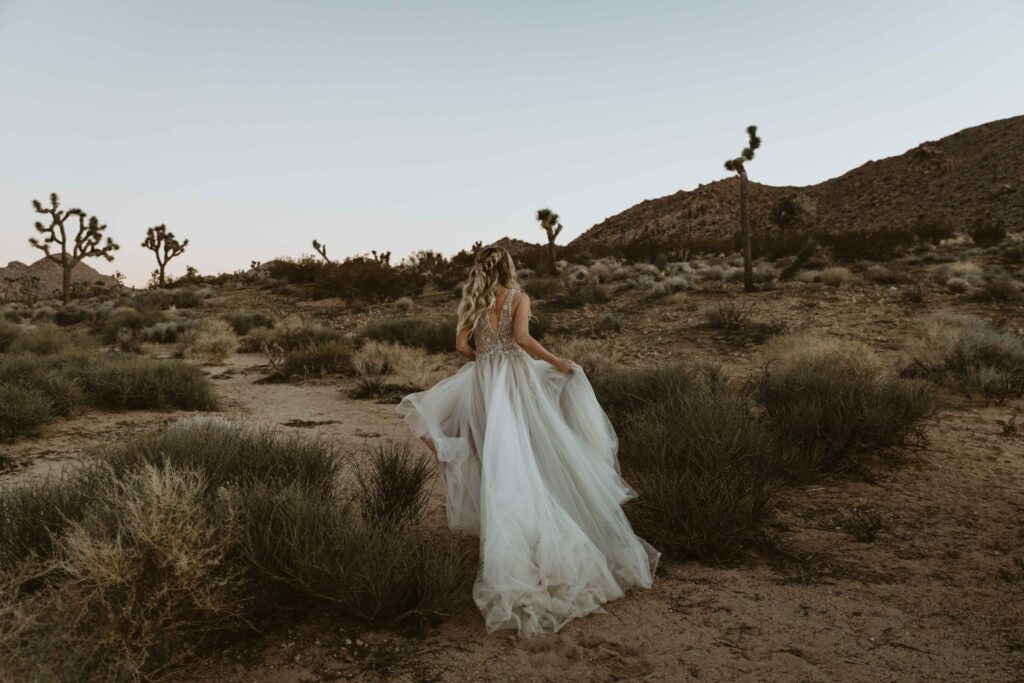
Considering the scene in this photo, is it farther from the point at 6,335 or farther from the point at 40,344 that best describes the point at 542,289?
the point at 6,335

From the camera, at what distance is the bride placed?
3.51 meters

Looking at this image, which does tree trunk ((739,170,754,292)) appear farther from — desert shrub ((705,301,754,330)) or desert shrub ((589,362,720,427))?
desert shrub ((589,362,720,427))

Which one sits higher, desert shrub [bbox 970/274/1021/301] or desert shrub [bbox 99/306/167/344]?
desert shrub [bbox 99/306/167/344]

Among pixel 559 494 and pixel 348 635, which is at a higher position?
pixel 559 494

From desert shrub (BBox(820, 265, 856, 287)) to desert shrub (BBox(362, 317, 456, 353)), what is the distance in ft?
34.5

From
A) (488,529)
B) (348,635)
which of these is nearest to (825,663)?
(488,529)

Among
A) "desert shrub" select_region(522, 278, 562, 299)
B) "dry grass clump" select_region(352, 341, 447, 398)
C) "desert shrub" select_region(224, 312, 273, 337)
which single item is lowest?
"dry grass clump" select_region(352, 341, 447, 398)

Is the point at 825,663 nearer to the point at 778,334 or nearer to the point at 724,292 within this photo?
the point at 778,334

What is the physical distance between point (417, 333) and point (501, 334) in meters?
10.3

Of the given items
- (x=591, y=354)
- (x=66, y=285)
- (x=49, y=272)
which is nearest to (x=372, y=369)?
(x=591, y=354)

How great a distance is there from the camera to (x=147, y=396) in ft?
29.3

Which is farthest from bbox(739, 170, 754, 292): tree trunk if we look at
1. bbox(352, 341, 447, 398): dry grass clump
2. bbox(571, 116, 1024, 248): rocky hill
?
bbox(571, 116, 1024, 248): rocky hill

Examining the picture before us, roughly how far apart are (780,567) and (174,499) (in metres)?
3.75

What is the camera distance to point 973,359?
8.73 meters
